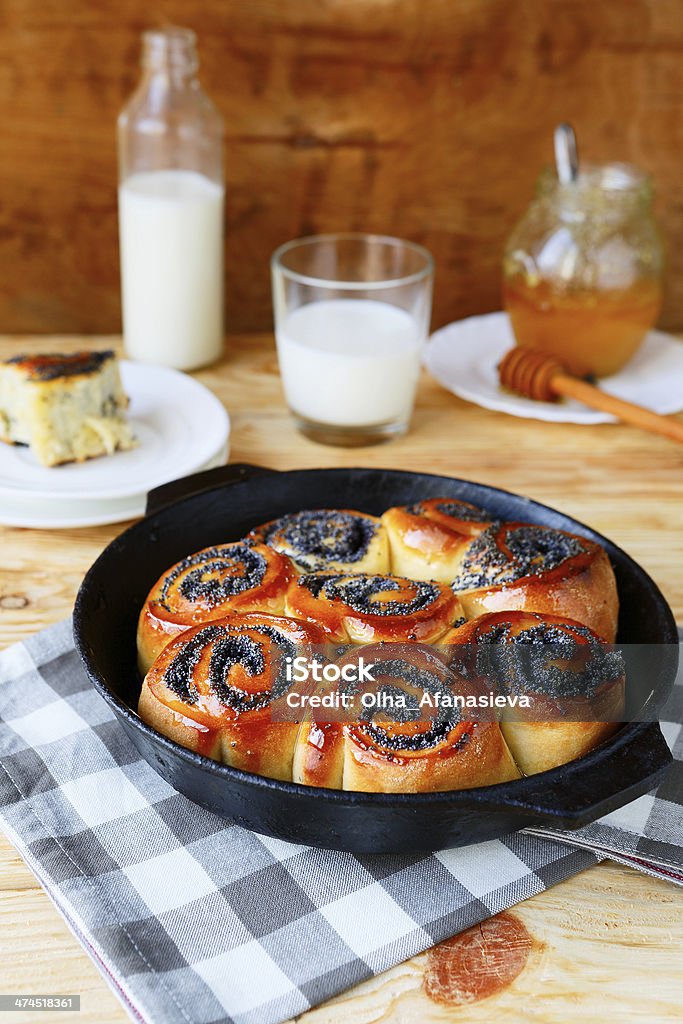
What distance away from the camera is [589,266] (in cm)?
155

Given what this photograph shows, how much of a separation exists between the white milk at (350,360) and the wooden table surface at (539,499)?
6cm

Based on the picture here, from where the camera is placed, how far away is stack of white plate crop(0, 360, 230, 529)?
123cm

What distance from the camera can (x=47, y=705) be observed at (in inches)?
37.7

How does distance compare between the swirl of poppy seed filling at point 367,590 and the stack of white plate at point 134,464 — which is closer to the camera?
the swirl of poppy seed filling at point 367,590

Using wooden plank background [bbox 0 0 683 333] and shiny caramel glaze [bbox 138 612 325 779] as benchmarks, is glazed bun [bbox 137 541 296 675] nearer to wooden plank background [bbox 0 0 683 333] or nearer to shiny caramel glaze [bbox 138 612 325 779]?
shiny caramel glaze [bbox 138 612 325 779]

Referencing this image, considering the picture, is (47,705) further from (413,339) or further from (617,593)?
(413,339)

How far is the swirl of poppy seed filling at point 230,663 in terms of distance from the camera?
799 mm

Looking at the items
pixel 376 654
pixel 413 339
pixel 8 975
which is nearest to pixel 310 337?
pixel 413 339

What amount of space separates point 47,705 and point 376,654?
1.04 ft

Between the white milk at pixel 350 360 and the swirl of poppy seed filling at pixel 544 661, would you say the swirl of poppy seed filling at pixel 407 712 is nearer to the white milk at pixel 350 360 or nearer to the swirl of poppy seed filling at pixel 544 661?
the swirl of poppy seed filling at pixel 544 661

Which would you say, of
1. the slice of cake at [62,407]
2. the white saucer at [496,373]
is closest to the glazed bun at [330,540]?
the slice of cake at [62,407]

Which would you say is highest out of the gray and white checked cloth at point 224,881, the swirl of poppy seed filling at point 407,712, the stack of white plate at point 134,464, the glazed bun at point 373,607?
the glazed bun at point 373,607

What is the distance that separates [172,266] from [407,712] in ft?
3.27

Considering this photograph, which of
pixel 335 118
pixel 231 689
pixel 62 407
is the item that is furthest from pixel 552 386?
pixel 231 689
